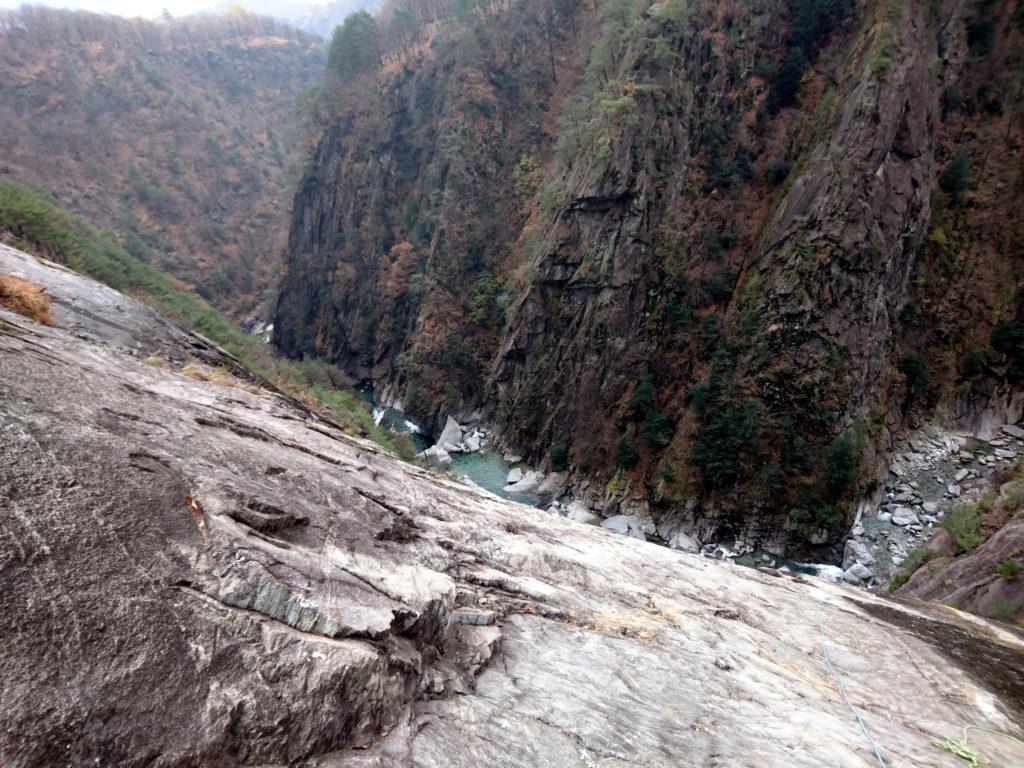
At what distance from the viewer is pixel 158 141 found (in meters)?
64.4

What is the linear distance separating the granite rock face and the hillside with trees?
5032 centimetres

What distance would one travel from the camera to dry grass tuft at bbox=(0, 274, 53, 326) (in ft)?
22.7

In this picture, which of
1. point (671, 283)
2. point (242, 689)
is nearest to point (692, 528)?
point (671, 283)

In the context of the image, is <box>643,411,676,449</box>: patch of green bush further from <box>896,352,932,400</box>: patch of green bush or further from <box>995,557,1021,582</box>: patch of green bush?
<box>995,557,1021,582</box>: patch of green bush

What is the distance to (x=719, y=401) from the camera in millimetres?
22344

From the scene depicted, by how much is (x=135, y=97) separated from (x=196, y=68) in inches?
792

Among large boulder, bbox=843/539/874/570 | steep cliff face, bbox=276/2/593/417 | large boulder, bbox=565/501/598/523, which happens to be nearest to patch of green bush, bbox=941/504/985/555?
large boulder, bbox=843/539/874/570

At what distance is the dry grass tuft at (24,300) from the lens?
6.92 m

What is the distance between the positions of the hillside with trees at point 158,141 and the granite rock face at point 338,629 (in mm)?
50322

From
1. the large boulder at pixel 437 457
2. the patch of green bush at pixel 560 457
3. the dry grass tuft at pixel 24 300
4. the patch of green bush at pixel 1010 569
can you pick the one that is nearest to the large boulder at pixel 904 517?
the patch of green bush at pixel 1010 569

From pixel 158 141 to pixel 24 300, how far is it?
247ft

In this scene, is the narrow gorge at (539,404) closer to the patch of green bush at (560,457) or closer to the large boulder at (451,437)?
the patch of green bush at (560,457)

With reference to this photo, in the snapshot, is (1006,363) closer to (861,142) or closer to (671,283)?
(861,142)

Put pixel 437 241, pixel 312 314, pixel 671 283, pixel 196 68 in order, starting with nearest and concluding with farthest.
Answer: pixel 671 283, pixel 437 241, pixel 312 314, pixel 196 68
